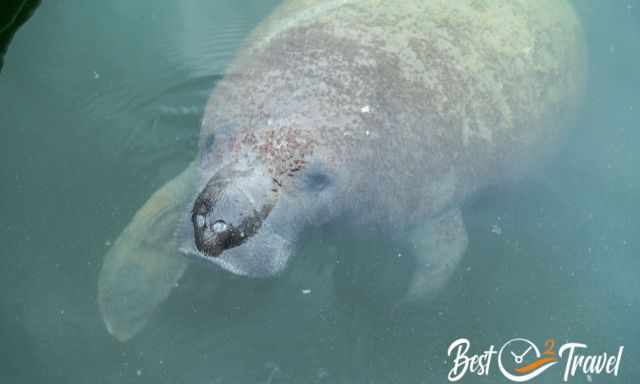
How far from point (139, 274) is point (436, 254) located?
208 cm

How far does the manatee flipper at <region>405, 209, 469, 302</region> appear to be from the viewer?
4.33 metres

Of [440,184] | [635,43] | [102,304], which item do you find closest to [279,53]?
[440,184]

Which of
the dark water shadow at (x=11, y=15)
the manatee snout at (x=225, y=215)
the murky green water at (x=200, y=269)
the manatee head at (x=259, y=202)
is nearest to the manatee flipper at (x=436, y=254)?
the murky green water at (x=200, y=269)

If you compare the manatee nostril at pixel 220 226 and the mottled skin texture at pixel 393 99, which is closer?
the manatee nostril at pixel 220 226

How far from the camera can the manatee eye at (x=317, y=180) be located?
11.3ft

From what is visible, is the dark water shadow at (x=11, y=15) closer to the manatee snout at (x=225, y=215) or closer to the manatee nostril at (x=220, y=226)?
the manatee snout at (x=225, y=215)

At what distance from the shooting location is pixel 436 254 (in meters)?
4.39

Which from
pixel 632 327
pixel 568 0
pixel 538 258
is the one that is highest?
pixel 568 0

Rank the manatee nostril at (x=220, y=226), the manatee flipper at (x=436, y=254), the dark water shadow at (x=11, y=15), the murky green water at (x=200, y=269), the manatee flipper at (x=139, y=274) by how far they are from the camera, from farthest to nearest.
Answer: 1. the manatee flipper at (x=436, y=254)
2. the murky green water at (x=200, y=269)
3. the manatee flipper at (x=139, y=274)
4. the dark water shadow at (x=11, y=15)
5. the manatee nostril at (x=220, y=226)

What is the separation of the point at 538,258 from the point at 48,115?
13.3ft

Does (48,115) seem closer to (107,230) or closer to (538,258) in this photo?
(107,230)

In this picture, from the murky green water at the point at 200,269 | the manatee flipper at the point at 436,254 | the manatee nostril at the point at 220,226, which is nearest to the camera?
the manatee nostril at the point at 220,226

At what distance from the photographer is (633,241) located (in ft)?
17.6

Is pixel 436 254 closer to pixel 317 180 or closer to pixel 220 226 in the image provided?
pixel 317 180
